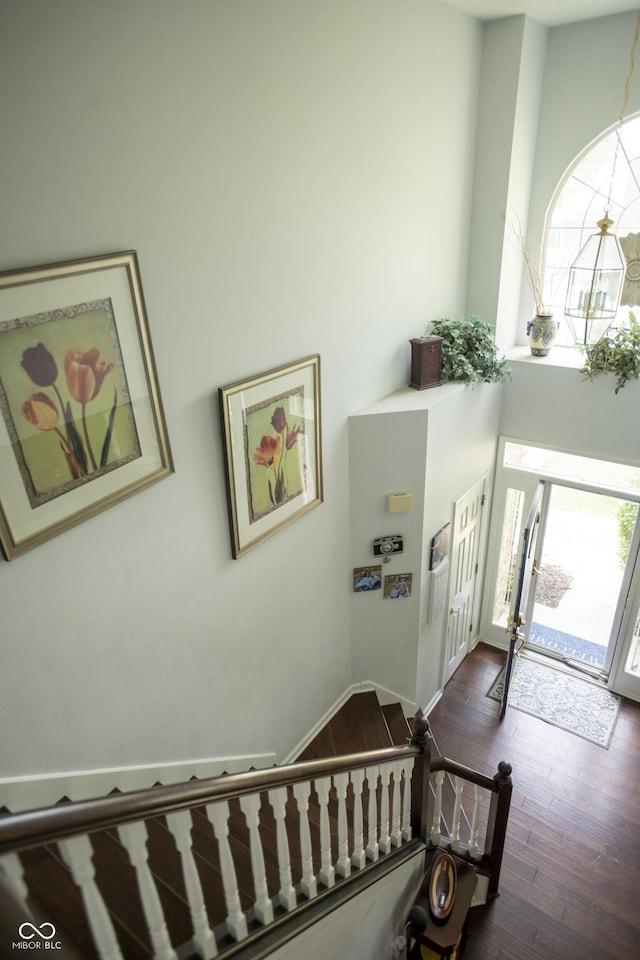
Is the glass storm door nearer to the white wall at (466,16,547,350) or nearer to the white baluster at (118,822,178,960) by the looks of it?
the white wall at (466,16,547,350)

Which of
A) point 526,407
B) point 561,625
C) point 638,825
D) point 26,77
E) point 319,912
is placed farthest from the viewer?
point 561,625

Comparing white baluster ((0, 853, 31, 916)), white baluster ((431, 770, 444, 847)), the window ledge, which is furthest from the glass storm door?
white baluster ((0, 853, 31, 916))

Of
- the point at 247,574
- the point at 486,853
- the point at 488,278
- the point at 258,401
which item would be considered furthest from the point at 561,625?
the point at 258,401

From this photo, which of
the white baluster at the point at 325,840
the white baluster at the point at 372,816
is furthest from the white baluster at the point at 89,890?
the white baluster at the point at 372,816

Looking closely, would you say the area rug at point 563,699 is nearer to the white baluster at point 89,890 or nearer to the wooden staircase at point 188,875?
the wooden staircase at point 188,875

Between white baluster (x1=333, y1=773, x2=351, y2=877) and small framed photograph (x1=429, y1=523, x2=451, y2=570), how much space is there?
244 cm

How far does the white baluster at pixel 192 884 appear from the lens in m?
1.74

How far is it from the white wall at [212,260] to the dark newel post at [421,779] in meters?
1.10

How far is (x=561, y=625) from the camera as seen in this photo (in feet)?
20.8

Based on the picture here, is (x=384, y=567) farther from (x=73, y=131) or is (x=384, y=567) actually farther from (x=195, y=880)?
(x=73, y=131)

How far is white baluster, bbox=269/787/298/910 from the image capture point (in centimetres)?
215

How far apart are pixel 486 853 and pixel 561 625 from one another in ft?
10.3

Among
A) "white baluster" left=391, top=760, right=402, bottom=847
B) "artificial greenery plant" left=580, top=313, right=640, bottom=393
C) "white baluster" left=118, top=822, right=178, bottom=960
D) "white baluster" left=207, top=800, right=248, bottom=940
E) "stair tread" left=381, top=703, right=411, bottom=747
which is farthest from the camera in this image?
"stair tread" left=381, top=703, right=411, bottom=747

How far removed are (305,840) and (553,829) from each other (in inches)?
119
